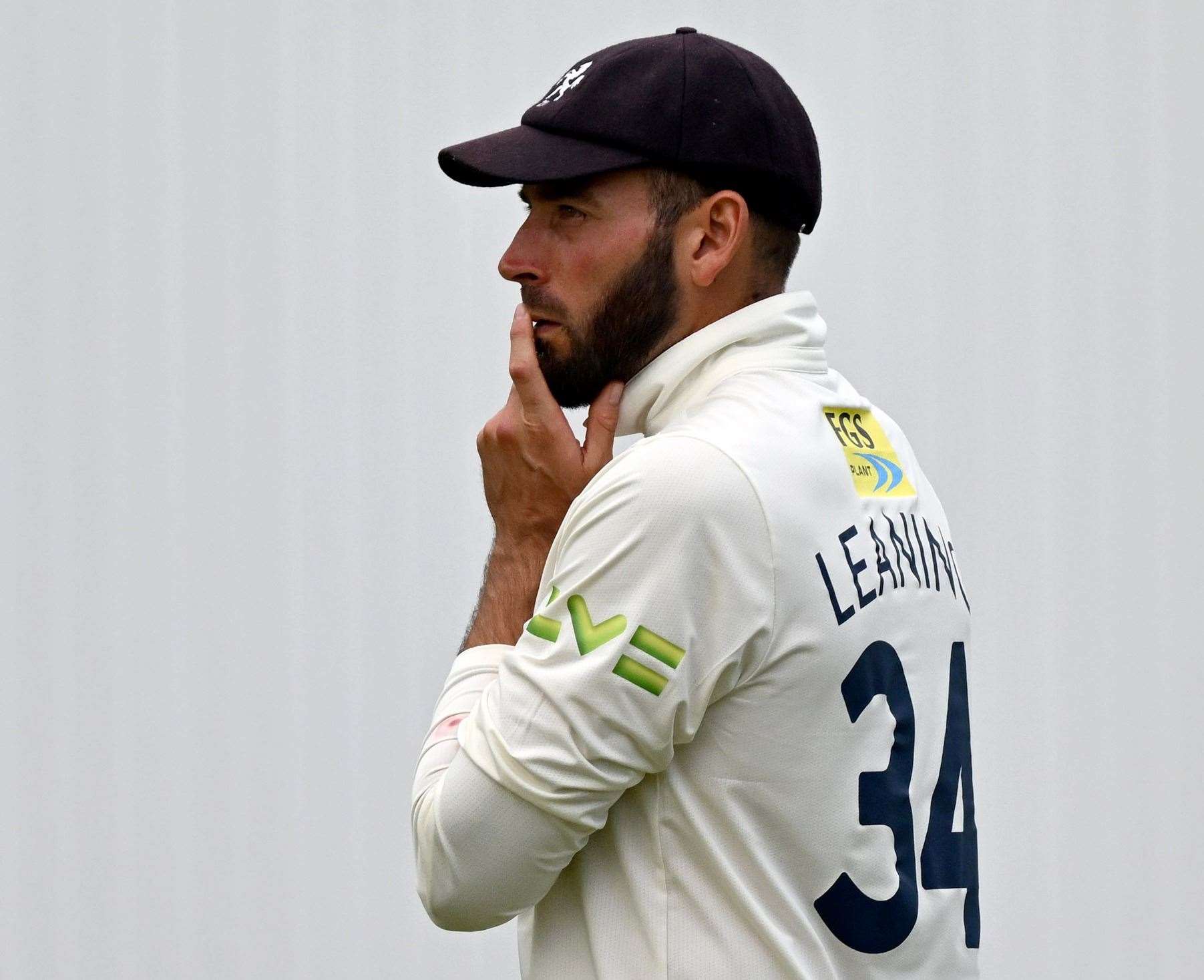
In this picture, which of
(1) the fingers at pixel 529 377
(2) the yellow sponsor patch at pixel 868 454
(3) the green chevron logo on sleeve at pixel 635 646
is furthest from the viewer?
(1) the fingers at pixel 529 377

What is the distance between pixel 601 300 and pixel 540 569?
0.32 metres

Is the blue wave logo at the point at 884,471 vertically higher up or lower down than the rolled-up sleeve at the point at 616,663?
higher up

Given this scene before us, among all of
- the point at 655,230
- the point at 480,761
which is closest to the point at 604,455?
the point at 655,230

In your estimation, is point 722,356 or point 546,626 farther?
point 722,356

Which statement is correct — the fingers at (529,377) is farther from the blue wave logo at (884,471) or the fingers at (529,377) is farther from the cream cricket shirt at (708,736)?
the blue wave logo at (884,471)

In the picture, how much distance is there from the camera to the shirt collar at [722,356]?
170 centimetres

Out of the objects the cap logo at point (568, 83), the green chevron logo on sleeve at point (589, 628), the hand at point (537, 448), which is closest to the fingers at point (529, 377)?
the hand at point (537, 448)

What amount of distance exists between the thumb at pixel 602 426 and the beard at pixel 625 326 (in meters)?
0.02

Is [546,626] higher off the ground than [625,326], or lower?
lower

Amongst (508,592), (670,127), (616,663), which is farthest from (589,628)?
(670,127)

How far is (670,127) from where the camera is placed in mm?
1679

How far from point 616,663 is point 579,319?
48 cm

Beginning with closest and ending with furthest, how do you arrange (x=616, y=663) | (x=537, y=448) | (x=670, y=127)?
1. (x=616, y=663)
2. (x=670, y=127)
3. (x=537, y=448)

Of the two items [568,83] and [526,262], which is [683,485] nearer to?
[526,262]
